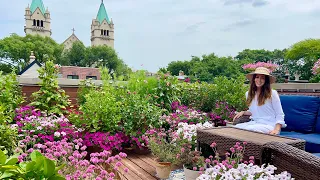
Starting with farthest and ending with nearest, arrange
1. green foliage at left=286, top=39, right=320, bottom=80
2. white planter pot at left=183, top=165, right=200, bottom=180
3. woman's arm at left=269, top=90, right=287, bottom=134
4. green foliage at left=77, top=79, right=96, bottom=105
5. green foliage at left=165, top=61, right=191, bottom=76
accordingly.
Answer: green foliage at left=165, top=61, right=191, bottom=76 → green foliage at left=286, top=39, right=320, bottom=80 → green foliage at left=77, top=79, right=96, bottom=105 → woman's arm at left=269, top=90, right=287, bottom=134 → white planter pot at left=183, top=165, right=200, bottom=180

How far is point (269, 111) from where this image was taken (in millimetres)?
2998

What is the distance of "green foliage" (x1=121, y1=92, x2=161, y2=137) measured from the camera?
355 cm

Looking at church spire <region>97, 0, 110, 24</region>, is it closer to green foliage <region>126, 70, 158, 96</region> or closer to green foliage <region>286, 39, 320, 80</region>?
green foliage <region>286, 39, 320, 80</region>

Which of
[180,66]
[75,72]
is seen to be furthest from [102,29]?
[75,72]

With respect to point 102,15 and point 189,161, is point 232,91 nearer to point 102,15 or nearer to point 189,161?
point 189,161

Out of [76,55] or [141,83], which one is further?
[76,55]

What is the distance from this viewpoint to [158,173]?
267 centimetres

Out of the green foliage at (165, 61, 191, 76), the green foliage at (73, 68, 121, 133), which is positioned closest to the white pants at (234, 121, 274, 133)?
the green foliage at (73, 68, 121, 133)

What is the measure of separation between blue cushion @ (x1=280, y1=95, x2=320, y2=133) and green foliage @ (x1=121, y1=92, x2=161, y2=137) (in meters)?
1.69

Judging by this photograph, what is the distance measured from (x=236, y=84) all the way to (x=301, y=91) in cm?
252

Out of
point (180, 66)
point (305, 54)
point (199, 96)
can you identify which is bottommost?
point (199, 96)

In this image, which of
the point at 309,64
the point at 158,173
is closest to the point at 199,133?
the point at 158,173

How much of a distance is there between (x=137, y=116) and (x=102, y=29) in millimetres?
58393

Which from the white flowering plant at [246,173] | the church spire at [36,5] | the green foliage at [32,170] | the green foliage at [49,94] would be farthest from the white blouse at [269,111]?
the church spire at [36,5]
